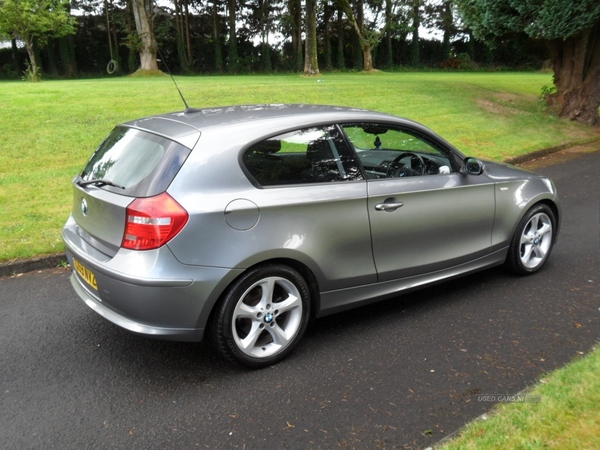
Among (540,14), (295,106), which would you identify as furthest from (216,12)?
(295,106)

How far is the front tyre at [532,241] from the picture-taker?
16.3 feet

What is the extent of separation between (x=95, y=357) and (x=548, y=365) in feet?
9.82

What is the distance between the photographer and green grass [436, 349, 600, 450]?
256cm

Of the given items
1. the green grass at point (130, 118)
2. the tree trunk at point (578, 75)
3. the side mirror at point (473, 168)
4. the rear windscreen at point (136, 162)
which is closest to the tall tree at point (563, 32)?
the tree trunk at point (578, 75)

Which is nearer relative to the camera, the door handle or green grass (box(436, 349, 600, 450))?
green grass (box(436, 349, 600, 450))

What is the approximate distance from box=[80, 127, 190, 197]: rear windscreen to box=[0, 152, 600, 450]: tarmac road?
3.91 feet

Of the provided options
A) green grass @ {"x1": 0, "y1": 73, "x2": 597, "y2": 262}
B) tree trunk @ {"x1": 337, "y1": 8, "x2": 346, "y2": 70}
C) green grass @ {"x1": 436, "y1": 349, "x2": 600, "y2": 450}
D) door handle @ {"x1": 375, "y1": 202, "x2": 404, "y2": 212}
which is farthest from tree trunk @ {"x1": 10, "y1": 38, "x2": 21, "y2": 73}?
green grass @ {"x1": 436, "y1": 349, "x2": 600, "y2": 450}

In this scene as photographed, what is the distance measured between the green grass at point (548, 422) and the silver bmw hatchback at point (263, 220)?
52.6 inches

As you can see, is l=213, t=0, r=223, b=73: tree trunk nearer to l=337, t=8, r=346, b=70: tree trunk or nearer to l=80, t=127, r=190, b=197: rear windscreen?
l=337, t=8, r=346, b=70: tree trunk

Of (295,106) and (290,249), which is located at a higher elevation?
(295,106)

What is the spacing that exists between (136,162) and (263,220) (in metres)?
0.93

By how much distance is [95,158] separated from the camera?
4043mm

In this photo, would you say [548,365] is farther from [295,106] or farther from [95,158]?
[95,158]

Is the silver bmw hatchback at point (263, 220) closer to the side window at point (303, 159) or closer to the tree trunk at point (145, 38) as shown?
the side window at point (303, 159)
